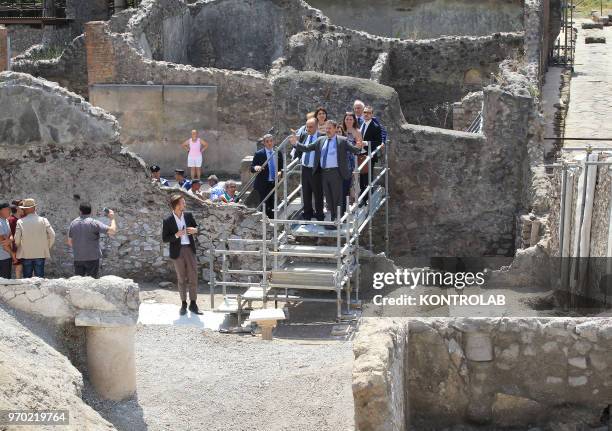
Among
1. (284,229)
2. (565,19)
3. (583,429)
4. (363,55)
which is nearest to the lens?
(583,429)

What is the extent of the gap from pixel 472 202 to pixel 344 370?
7.86 m

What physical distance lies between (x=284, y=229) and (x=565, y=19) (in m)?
16.3

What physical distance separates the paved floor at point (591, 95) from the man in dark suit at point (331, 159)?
574cm

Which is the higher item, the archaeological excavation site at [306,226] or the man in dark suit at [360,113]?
the man in dark suit at [360,113]

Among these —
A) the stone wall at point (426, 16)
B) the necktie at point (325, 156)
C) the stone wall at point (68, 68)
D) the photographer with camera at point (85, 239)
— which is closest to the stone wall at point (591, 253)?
the necktie at point (325, 156)

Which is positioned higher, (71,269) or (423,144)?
(423,144)

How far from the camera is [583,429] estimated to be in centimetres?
816

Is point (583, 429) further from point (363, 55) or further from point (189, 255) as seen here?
point (363, 55)

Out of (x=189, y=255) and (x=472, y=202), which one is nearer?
(x=189, y=255)

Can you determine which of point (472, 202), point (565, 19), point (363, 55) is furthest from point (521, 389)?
point (565, 19)

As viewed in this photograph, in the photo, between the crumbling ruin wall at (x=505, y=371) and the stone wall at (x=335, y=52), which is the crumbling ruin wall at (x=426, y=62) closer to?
the stone wall at (x=335, y=52)

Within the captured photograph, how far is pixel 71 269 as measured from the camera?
1544 centimetres

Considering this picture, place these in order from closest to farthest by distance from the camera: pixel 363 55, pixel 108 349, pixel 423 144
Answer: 1. pixel 108 349
2. pixel 423 144
3. pixel 363 55

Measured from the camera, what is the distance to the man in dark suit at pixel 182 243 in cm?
1346
